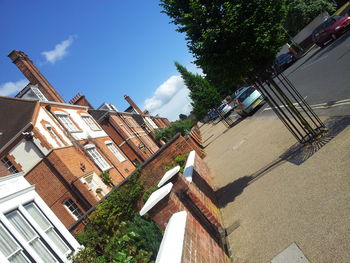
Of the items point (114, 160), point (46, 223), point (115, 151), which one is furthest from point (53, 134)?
point (46, 223)

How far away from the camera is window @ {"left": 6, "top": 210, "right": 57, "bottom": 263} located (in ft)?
27.5

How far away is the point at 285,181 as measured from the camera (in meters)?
6.48

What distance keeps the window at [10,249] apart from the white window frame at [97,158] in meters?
13.2

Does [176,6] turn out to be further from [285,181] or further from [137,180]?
[137,180]

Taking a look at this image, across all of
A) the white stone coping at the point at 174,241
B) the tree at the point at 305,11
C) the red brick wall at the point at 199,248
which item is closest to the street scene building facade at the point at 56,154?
the red brick wall at the point at 199,248

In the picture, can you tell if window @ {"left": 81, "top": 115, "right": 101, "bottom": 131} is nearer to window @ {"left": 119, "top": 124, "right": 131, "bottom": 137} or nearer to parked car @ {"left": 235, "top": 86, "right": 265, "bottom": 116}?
window @ {"left": 119, "top": 124, "right": 131, "bottom": 137}

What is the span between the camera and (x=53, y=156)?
17109mm

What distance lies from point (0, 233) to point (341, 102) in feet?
35.3

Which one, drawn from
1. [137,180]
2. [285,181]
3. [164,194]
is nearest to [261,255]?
[164,194]

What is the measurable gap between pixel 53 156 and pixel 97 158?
548 centimetres

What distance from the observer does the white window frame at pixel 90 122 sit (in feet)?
83.0

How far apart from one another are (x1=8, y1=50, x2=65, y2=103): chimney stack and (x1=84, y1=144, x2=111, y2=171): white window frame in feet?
23.4

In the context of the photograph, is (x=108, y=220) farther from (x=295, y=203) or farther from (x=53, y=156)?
(x=295, y=203)

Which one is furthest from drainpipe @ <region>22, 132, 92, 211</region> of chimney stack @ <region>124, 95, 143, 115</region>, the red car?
chimney stack @ <region>124, 95, 143, 115</region>
